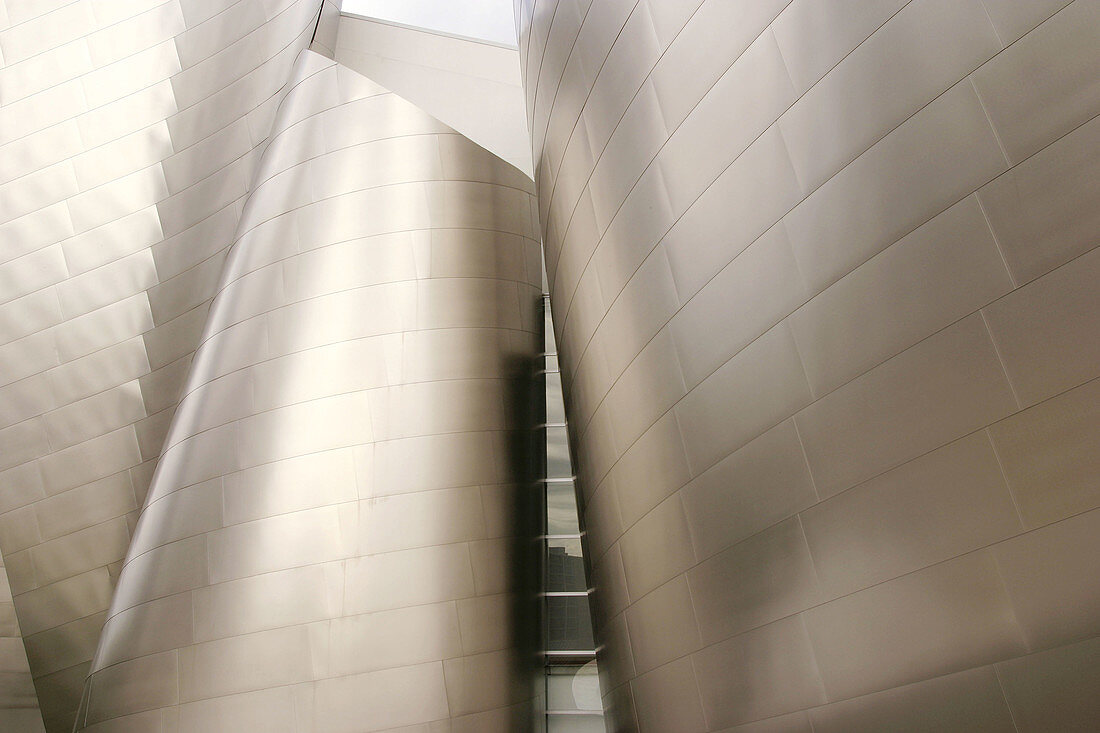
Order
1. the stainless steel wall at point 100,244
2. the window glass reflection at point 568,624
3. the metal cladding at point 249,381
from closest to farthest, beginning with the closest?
the metal cladding at point 249,381 < the stainless steel wall at point 100,244 < the window glass reflection at point 568,624

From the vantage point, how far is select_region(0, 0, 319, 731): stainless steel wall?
9820mm

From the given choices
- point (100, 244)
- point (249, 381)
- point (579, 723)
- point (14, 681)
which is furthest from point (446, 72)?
point (14, 681)

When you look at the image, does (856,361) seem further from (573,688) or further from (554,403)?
(554,403)

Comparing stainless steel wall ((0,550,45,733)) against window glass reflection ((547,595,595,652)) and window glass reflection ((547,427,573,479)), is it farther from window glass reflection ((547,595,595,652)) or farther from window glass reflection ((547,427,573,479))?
window glass reflection ((547,427,573,479))

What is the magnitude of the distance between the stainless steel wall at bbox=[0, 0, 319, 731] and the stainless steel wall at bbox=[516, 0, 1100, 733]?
6.55 metres

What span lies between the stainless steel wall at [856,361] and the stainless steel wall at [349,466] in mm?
2307

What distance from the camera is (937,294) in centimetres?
344

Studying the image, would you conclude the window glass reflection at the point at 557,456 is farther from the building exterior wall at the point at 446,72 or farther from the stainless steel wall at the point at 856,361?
the stainless steel wall at the point at 856,361

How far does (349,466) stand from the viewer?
310 inches

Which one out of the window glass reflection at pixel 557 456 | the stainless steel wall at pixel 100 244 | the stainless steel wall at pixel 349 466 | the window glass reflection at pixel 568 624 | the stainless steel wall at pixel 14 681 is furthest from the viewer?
the window glass reflection at pixel 557 456

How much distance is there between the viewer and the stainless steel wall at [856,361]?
3027 millimetres

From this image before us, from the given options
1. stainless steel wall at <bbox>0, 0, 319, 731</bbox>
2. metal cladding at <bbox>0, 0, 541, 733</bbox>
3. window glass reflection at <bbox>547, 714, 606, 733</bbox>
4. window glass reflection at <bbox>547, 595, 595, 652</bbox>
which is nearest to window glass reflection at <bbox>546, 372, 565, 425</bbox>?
window glass reflection at <bbox>547, 595, 595, 652</bbox>

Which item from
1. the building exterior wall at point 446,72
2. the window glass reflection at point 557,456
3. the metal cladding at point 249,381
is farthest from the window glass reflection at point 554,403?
the metal cladding at point 249,381

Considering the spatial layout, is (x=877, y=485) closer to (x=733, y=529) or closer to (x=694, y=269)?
(x=733, y=529)
